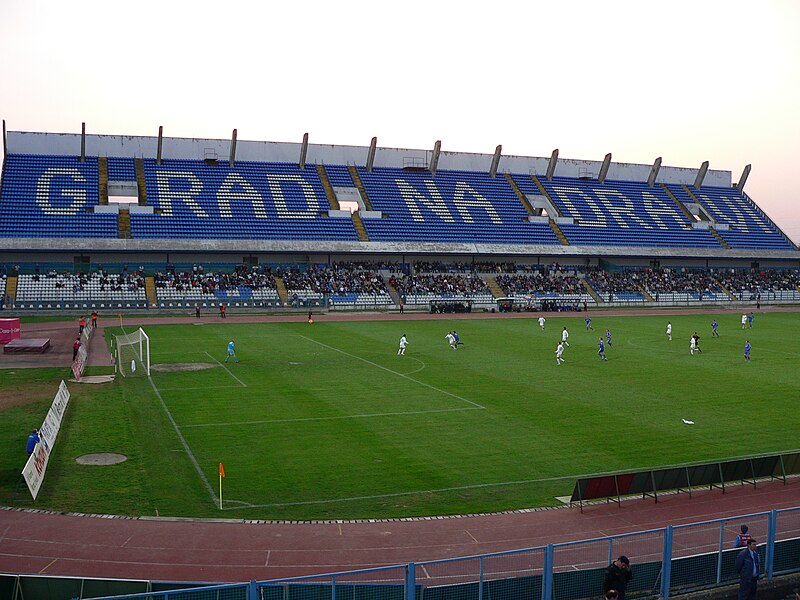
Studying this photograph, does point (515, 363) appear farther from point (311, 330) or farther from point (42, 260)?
point (42, 260)

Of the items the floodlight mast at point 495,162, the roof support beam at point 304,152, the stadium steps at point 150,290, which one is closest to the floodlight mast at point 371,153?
the roof support beam at point 304,152

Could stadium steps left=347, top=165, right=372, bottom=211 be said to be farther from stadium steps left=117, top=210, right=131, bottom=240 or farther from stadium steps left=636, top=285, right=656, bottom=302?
stadium steps left=636, top=285, right=656, bottom=302

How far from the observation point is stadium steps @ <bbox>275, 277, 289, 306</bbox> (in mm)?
71812

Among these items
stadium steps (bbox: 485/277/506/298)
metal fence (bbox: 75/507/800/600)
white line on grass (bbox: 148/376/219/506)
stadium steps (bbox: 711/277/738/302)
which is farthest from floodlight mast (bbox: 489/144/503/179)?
metal fence (bbox: 75/507/800/600)

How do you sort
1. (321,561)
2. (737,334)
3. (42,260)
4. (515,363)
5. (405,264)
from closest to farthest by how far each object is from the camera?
(321,561), (515,363), (737,334), (42,260), (405,264)

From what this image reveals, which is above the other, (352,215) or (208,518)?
(352,215)

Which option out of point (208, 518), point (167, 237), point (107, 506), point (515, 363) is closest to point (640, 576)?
point (208, 518)

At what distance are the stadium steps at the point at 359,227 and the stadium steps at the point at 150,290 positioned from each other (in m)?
22.1

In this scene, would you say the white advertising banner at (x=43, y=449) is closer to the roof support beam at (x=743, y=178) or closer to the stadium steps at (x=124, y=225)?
the stadium steps at (x=124, y=225)

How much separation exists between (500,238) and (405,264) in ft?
38.4

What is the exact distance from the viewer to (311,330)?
186 ft

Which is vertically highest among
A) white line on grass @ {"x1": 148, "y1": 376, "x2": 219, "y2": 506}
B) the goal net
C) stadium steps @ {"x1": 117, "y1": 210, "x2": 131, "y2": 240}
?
stadium steps @ {"x1": 117, "y1": 210, "x2": 131, "y2": 240}

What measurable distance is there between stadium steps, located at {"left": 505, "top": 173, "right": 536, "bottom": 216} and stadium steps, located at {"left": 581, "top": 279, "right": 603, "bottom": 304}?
12449 mm

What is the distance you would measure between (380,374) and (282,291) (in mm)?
37953
